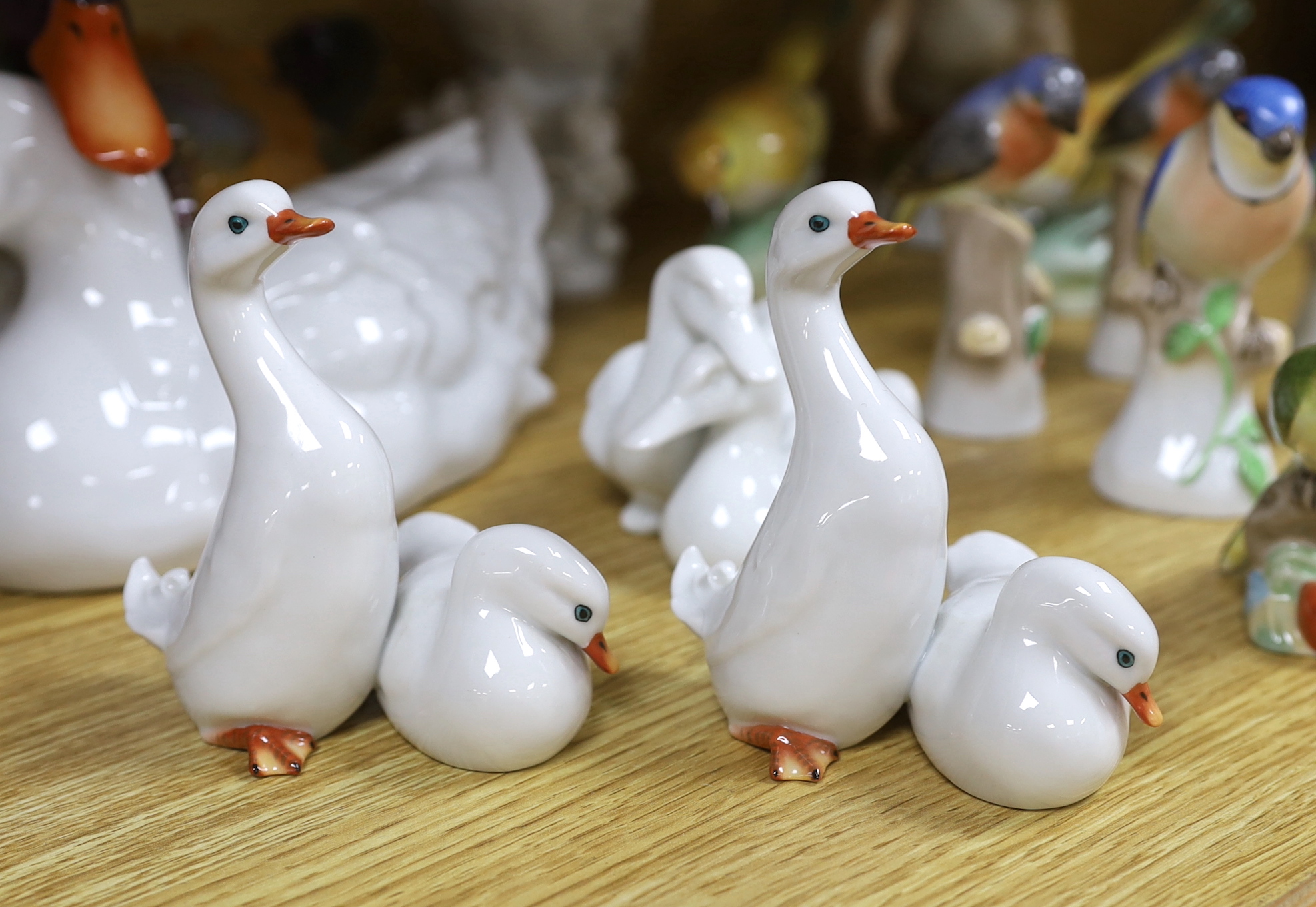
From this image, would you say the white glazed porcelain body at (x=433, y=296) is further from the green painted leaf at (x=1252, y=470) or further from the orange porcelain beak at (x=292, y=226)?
the green painted leaf at (x=1252, y=470)

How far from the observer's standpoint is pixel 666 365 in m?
1.03

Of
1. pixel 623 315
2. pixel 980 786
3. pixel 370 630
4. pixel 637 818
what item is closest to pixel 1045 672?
pixel 980 786

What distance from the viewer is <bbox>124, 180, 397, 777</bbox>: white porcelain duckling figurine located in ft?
2.35

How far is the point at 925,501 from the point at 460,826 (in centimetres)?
31

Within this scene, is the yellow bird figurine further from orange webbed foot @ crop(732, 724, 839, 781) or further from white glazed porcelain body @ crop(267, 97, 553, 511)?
orange webbed foot @ crop(732, 724, 839, 781)

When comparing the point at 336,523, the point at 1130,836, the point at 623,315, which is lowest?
the point at 623,315

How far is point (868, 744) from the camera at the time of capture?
0.81m

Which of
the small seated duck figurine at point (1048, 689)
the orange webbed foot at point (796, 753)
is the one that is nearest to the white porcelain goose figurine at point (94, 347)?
the orange webbed foot at point (796, 753)

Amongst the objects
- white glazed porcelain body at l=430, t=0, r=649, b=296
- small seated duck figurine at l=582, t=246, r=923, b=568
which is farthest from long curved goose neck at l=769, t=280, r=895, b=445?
white glazed porcelain body at l=430, t=0, r=649, b=296

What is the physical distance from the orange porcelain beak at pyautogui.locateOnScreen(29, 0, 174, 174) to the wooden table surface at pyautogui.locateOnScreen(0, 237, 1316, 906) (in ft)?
1.09

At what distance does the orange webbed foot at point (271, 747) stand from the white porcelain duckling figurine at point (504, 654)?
2.4 inches

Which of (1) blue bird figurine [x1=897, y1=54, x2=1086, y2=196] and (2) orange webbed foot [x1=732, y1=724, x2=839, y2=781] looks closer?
(2) orange webbed foot [x1=732, y1=724, x2=839, y2=781]

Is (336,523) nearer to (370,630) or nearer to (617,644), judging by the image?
(370,630)

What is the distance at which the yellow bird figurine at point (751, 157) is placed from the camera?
1.47m
